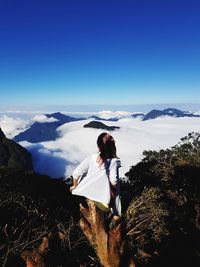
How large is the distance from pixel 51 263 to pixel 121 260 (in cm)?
111

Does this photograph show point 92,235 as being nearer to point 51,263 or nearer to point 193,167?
point 51,263

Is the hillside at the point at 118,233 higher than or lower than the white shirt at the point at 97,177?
lower

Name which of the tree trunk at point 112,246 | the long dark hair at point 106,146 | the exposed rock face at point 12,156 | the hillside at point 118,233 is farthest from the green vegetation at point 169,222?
the exposed rock face at point 12,156

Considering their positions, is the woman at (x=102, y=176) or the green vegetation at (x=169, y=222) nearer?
the woman at (x=102, y=176)

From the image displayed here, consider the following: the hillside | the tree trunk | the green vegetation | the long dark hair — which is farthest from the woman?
the green vegetation

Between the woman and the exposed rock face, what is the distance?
107705mm

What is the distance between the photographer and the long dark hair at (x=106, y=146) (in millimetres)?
5715

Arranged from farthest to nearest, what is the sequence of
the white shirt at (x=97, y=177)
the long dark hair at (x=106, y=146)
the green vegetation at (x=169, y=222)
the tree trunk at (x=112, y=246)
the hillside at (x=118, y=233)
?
the green vegetation at (x=169, y=222) → the white shirt at (x=97, y=177) → the long dark hair at (x=106, y=146) → the hillside at (x=118, y=233) → the tree trunk at (x=112, y=246)

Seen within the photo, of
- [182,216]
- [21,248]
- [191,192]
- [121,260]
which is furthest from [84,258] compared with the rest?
[191,192]

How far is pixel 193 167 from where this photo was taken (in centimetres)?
2034

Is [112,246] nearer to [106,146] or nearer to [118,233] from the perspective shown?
[118,233]

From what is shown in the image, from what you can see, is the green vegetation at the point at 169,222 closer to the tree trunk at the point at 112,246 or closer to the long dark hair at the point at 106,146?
the tree trunk at the point at 112,246

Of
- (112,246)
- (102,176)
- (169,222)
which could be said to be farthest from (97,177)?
(169,222)

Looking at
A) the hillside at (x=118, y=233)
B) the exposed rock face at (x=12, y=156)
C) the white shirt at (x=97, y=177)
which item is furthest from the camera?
the exposed rock face at (x=12, y=156)
